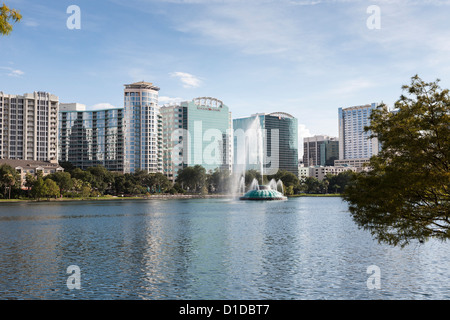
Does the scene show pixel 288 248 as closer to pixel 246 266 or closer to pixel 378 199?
pixel 246 266

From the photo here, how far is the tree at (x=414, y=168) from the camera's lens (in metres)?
24.1

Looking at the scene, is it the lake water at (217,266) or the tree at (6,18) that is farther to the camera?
the lake water at (217,266)

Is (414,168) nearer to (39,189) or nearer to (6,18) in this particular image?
(6,18)

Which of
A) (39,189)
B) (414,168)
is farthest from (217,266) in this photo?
(39,189)

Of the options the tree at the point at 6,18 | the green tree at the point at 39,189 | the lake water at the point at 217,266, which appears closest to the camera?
the tree at the point at 6,18

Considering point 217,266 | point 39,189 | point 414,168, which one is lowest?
point 217,266

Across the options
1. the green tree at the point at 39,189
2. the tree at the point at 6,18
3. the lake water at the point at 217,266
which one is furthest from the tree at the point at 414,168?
the green tree at the point at 39,189

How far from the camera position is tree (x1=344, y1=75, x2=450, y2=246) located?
949 inches

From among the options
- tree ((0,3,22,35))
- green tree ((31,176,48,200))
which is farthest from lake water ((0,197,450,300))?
green tree ((31,176,48,200))

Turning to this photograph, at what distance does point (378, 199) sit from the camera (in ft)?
85.6

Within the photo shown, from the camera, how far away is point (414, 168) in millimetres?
24641

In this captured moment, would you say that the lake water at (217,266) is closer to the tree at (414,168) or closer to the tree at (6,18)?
the tree at (414,168)
